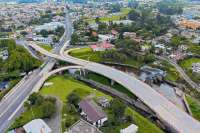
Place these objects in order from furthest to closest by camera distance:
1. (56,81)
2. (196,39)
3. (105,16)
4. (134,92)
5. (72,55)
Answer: (105,16) < (196,39) < (72,55) < (56,81) < (134,92)

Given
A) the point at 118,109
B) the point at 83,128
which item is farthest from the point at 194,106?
the point at 83,128

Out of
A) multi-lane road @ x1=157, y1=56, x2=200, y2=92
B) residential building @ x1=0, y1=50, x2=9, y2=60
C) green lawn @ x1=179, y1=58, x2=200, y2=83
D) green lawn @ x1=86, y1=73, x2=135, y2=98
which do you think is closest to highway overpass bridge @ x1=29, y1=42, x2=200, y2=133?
green lawn @ x1=86, y1=73, x2=135, y2=98

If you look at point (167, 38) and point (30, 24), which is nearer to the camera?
point (167, 38)

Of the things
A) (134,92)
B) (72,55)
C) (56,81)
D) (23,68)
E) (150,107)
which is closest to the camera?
(150,107)

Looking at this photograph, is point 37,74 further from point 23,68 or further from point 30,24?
point 30,24

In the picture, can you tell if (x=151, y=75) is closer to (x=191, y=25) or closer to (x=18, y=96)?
(x=18, y=96)

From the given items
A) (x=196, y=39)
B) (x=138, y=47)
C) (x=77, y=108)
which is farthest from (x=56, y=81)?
(x=196, y=39)

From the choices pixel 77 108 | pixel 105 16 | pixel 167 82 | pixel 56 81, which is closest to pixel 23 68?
pixel 56 81
